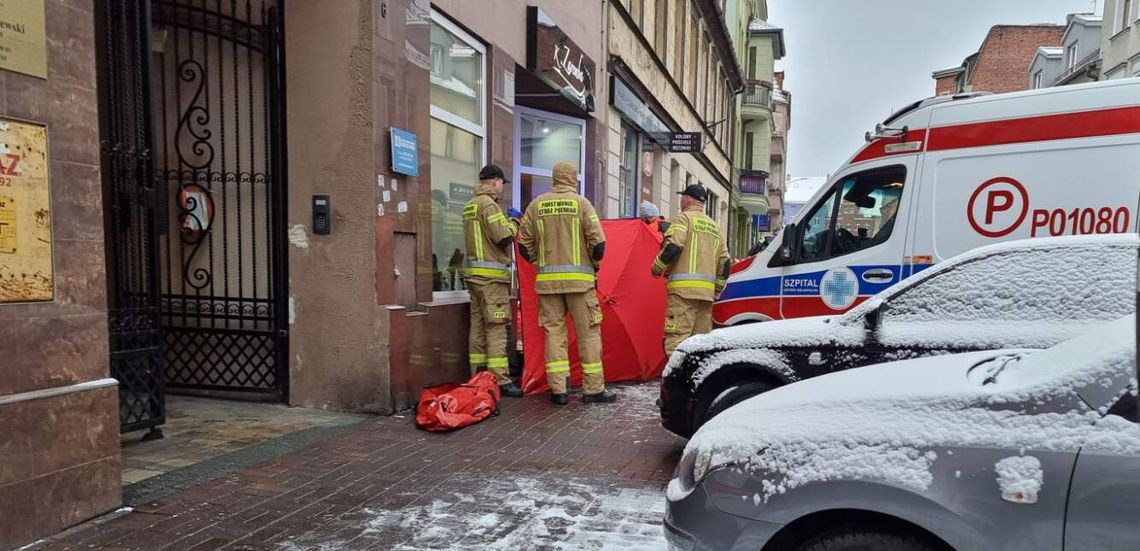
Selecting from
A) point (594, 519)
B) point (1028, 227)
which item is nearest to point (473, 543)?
point (594, 519)

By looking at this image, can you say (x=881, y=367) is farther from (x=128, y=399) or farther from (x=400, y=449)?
(x=128, y=399)

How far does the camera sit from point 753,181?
118 ft

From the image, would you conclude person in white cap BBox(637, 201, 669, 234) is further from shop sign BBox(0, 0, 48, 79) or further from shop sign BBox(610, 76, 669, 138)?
shop sign BBox(0, 0, 48, 79)

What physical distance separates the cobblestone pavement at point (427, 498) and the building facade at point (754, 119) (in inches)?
1106

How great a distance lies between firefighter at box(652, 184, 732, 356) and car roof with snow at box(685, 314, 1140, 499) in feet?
13.8

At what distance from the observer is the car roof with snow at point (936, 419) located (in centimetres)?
197

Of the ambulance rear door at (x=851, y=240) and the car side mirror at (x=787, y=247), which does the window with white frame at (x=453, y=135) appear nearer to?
the car side mirror at (x=787, y=247)

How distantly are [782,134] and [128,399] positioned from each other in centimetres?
5358

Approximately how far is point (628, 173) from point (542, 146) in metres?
3.39

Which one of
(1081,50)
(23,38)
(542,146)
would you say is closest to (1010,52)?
(1081,50)

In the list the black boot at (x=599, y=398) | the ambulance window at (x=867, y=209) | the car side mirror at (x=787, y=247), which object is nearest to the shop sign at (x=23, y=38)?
the black boot at (x=599, y=398)

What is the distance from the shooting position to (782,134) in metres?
53.2

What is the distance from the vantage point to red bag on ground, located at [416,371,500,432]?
212 inches

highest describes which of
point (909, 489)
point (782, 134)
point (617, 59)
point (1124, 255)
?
point (782, 134)
